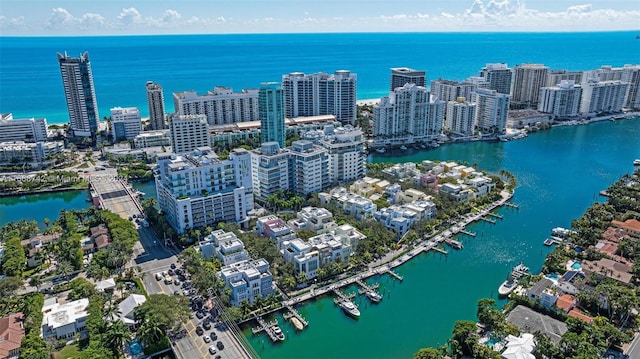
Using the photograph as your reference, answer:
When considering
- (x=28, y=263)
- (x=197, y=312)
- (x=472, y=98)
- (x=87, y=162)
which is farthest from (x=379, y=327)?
(x=472, y=98)

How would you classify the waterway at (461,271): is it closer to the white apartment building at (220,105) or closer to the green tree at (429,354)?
the green tree at (429,354)

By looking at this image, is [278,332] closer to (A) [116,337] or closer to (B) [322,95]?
(A) [116,337]

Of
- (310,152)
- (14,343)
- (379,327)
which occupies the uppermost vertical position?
(310,152)

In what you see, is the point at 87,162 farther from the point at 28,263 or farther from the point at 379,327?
the point at 379,327

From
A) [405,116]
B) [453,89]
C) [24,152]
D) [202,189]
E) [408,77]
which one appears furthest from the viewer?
[408,77]

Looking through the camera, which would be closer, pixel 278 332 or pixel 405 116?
pixel 278 332

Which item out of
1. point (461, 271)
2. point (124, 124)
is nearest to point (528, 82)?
point (461, 271)

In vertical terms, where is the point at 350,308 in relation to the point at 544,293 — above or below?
below
